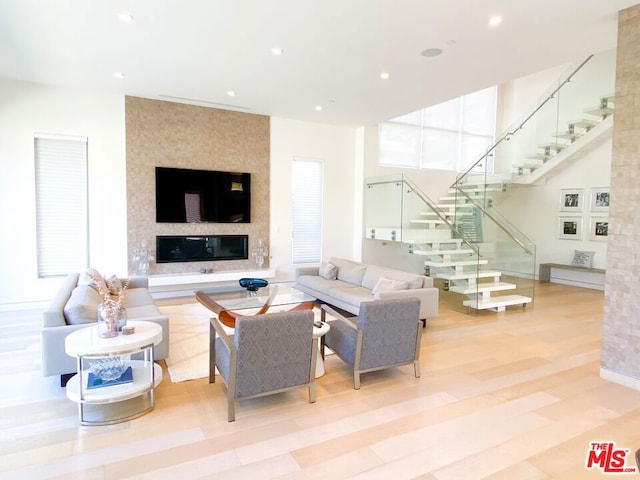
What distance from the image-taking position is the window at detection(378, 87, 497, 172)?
8.77m

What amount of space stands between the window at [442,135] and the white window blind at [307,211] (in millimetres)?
1693

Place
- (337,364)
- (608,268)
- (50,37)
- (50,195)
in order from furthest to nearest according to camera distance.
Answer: (50,195), (50,37), (337,364), (608,268)

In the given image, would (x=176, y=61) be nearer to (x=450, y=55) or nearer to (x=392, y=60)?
(x=392, y=60)

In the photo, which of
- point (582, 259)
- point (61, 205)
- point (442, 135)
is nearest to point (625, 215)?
point (582, 259)

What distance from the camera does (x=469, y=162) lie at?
9914 mm

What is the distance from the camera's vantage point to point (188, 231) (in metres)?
6.84

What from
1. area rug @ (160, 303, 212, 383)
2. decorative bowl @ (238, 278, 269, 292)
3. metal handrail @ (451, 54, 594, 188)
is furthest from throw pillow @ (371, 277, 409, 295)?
metal handrail @ (451, 54, 594, 188)

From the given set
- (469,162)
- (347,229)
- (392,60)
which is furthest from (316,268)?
(469,162)

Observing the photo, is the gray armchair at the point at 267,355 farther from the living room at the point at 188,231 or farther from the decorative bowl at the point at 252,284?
the decorative bowl at the point at 252,284

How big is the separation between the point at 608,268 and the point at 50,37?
20.4ft

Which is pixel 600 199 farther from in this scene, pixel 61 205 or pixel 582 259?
pixel 61 205

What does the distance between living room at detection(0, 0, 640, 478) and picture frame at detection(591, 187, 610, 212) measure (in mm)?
158

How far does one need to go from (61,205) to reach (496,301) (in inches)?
280

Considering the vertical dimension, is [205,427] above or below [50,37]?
below
